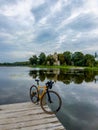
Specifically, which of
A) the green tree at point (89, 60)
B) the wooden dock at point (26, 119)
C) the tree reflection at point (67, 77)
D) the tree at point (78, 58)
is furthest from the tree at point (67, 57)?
the wooden dock at point (26, 119)

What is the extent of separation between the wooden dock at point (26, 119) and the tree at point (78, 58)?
112428mm

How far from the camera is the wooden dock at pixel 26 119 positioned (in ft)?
20.4

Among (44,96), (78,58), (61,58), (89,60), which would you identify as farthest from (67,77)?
(61,58)

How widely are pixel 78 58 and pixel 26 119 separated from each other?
382 feet

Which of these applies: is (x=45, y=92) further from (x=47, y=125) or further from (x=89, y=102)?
(x=89, y=102)

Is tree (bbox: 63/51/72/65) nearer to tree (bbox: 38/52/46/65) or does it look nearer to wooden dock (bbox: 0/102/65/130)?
tree (bbox: 38/52/46/65)

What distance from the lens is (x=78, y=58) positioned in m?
121

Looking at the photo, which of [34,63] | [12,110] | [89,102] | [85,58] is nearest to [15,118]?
[12,110]

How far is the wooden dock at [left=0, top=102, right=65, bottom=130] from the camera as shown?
6233 mm

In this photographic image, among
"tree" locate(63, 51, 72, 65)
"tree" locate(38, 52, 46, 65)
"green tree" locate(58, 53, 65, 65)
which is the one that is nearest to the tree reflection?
"tree" locate(63, 51, 72, 65)

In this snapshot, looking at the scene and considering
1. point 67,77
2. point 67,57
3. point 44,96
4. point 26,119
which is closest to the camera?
point 26,119

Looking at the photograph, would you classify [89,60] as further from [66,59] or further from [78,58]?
[66,59]

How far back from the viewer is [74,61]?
12588 cm

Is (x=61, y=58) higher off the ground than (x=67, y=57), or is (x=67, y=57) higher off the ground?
(x=67, y=57)
